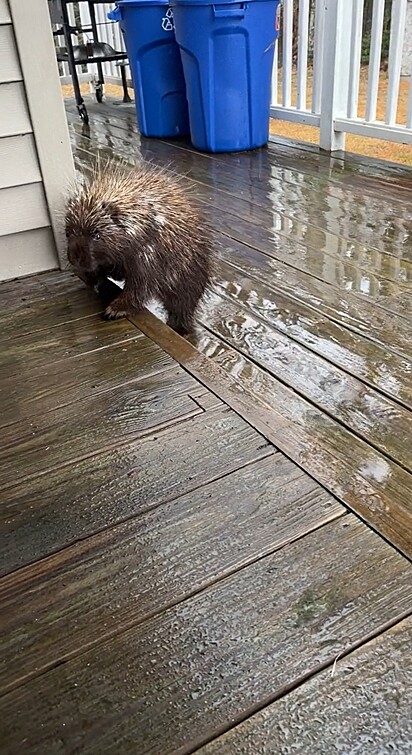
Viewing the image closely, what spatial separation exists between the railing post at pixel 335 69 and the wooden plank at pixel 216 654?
10.6ft

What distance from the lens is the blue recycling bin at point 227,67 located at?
355 centimetres

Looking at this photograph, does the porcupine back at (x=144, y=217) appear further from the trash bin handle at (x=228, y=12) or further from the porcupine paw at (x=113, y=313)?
the trash bin handle at (x=228, y=12)

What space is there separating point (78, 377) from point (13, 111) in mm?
900

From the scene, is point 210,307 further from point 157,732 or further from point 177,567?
point 157,732

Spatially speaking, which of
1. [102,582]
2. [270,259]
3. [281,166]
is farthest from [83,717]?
[281,166]

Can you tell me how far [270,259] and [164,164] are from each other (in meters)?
1.67

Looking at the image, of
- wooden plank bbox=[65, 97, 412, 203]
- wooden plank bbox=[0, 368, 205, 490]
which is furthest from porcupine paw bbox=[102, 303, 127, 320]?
wooden plank bbox=[65, 97, 412, 203]

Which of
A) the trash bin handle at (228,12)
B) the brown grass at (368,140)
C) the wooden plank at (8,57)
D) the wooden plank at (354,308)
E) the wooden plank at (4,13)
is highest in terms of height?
the wooden plank at (4,13)

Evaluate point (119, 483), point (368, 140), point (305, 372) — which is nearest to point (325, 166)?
point (368, 140)

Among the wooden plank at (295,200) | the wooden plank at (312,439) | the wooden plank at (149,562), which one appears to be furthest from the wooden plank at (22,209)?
the wooden plank at (149,562)

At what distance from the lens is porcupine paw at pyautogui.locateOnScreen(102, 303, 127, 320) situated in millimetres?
1866

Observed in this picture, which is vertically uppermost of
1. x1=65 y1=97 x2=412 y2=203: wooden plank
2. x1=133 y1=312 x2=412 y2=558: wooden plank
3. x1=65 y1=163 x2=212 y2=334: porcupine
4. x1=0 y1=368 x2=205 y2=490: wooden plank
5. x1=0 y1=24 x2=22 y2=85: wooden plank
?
x1=0 y1=24 x2=22 y2=85: wooden plank

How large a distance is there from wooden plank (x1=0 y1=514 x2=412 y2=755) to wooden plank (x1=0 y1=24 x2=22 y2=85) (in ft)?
5.06

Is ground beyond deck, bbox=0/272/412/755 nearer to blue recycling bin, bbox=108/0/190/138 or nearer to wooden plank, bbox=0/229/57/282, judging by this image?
wooden plank, bbox=0/229/57/282
